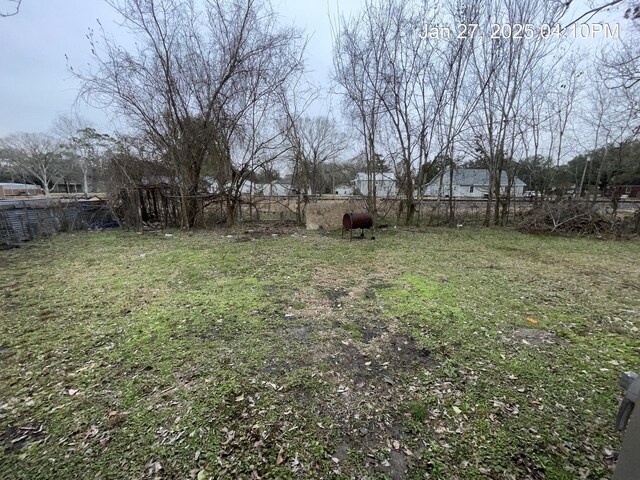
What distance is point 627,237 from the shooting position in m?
7.78

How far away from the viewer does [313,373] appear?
2262 millimetres

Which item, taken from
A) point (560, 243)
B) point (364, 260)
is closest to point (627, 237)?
point (560, 243)

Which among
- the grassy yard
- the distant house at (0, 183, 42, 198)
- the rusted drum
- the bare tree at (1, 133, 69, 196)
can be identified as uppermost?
Answer: the bare tree at (1, 133, 69, 196)

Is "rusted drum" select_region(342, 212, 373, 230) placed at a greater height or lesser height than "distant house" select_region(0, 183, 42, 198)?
lesser

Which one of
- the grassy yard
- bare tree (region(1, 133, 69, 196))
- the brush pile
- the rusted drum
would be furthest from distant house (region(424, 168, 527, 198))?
bare tree (region(1, 133, 69, 196))

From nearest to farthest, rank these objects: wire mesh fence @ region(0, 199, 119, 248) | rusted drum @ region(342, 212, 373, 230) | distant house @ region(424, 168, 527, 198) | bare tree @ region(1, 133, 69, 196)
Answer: wire mesh fence @ region(0, 199, 119, 248), rusted drum @ region(342, 212, 373, 230), distant house @ region(424, 168, 527, 198), bare tree @ region(1, 133, 69, 196)

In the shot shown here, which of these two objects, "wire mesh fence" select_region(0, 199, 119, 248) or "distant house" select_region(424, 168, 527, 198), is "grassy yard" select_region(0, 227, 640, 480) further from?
"distant house" select_region(424, 168, 527, 198)

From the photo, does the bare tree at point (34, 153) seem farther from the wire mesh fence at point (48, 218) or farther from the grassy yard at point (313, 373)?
the grassy yard at point (313, 373)

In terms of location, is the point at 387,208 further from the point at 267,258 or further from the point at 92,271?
the point at 92,271

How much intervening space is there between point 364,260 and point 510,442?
4.19 meters

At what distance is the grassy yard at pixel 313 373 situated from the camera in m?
1.57

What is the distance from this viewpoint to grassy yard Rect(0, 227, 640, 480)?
1566mm

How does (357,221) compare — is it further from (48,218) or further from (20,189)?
(20,189)

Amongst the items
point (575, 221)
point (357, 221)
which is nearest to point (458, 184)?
point (575, 221)
